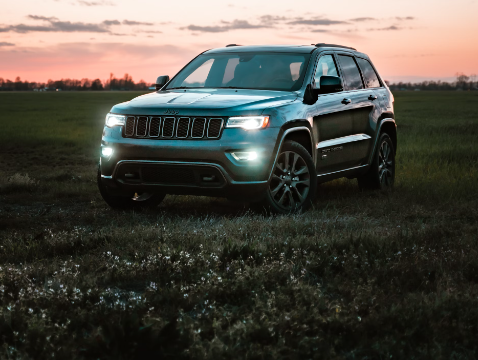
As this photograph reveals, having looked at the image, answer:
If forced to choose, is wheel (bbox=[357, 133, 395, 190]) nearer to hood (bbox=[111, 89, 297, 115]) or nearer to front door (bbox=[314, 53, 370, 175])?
front door (bbox=[314, 53, 370, 175])

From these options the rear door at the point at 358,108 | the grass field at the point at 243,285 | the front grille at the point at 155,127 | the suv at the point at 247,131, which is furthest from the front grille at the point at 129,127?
the rear door at the point at 358,108

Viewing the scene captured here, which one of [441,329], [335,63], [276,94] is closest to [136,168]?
[276,94]

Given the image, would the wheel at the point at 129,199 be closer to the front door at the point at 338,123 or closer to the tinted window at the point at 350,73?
the front door at the point at 338,123

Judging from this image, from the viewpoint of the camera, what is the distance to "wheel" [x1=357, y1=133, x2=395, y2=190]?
1004 cm

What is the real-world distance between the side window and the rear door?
8.0 inches

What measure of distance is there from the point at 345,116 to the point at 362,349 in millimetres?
5512

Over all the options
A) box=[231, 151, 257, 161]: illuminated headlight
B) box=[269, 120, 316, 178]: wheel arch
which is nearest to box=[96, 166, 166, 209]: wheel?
box=[231, 151, 257, 161]: illuminated headlight

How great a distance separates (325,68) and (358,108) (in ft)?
2.54

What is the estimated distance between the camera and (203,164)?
7242 mm

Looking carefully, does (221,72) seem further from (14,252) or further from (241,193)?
(14,252)

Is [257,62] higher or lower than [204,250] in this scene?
higher

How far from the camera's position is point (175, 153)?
7.32m

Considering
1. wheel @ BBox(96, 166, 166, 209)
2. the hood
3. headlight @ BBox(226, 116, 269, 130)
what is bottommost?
wheel @ BBox(96, 166, 166, 209)

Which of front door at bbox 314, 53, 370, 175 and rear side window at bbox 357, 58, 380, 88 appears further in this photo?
rear side window at bbox 357, 58, 380, 88
